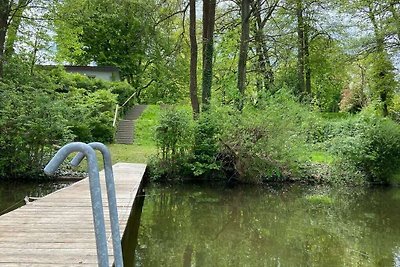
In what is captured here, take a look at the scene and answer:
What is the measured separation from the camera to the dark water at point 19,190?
28.8 ft

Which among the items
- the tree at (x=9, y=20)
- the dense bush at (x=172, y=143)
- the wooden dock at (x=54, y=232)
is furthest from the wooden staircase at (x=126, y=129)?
the wooden dock at (x=54, y=232)

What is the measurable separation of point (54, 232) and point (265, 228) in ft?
14.5

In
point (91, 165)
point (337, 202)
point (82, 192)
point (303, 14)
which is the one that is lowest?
point (337, 202)

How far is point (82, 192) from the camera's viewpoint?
7273mm

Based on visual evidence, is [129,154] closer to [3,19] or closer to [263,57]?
[3,19]

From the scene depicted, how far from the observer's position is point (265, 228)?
787 centimetres

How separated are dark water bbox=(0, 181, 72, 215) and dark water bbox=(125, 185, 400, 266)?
8.18 ft

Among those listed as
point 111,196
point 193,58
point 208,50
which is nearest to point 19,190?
point 193,58

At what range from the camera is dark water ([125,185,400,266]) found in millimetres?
6020

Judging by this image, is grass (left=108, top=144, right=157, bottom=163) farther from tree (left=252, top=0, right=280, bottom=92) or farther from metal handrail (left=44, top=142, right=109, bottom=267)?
metal handrail (left=44, top=142, right=109, bottom=267)

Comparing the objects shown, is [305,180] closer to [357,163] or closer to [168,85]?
Answer: [357,163]

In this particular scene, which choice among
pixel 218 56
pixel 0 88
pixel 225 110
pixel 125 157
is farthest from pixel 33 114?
pixel 218 56

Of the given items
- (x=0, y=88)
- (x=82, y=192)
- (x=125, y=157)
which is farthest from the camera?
(x=125, y=157)

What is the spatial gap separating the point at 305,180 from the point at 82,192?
A: 8252 mm
